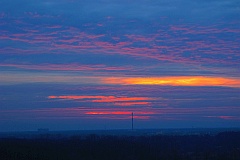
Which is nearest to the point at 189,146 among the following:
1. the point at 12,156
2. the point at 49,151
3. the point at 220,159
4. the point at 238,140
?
the point at 238,140

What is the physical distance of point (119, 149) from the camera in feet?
190

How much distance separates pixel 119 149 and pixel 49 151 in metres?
11.2

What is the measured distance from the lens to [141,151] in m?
59.1

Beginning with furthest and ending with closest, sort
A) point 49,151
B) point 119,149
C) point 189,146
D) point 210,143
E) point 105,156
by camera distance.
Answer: point 210,143, point 189,146, point 119,149, point 105,156, point 49,151

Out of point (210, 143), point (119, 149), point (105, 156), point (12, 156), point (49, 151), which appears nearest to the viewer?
point (12, 156)

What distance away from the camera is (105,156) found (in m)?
53.6

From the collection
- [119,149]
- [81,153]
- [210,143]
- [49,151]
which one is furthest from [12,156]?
[210,143]

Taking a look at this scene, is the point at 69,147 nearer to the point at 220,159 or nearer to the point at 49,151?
the point at 49,151

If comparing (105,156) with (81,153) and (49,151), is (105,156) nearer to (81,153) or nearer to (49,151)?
(81,153)

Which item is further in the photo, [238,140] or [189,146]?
[238,140]

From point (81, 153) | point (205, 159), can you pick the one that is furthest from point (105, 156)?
point (205, 159)

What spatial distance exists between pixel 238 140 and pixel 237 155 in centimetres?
2914

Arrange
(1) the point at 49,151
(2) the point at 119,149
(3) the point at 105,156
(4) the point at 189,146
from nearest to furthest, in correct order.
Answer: (1) the point at 49,151 < (3) the point at 105,156 < (2) the point at 119,149 < (4) the point at 189,146

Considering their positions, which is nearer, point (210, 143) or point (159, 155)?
point (159, 155)
